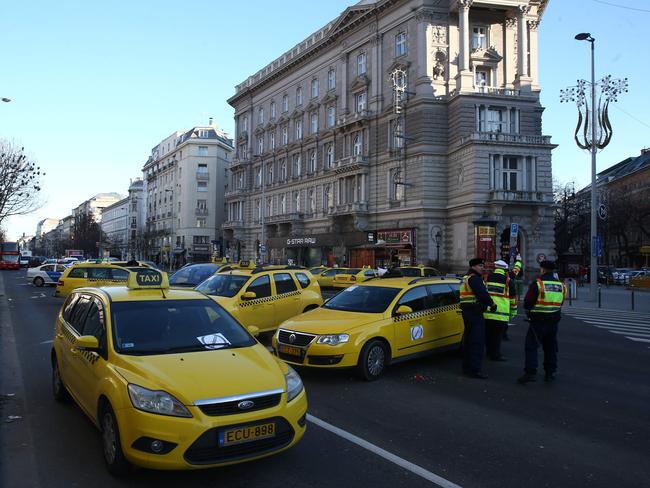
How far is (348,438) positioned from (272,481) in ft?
4.07

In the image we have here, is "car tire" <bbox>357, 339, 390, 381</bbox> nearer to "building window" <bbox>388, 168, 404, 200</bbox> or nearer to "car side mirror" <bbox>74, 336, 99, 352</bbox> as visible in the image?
"car side mirror" <bbox>74, 336, 99, 352</bbox>

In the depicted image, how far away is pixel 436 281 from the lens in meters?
9.66

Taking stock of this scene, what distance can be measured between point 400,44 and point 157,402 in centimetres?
4910

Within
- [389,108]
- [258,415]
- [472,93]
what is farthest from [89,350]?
[389,108]

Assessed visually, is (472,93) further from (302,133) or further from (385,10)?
(302,133)

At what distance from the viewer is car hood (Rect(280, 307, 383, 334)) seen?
7883 mm

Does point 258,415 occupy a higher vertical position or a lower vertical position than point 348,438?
higher

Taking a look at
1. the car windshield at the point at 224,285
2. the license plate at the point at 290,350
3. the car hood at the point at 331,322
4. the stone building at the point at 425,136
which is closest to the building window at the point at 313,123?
the stone building at the point at 425,136

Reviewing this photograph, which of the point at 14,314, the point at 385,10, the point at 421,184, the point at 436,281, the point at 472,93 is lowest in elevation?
the point at 14,314

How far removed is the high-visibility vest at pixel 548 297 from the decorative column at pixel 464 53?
127 feet

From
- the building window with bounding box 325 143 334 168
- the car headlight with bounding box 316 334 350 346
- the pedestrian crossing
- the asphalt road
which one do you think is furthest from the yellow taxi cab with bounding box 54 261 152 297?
→ the building window with bounding box 325 143 334 168

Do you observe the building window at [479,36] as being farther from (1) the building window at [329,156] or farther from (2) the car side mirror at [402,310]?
(2) the car side mirror at [402,310]

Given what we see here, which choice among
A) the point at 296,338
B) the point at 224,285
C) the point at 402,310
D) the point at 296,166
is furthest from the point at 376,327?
the point at 296,166

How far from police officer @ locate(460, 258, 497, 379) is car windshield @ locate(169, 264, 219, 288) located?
416 inches
